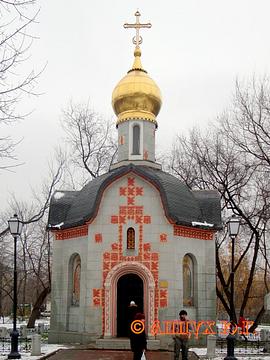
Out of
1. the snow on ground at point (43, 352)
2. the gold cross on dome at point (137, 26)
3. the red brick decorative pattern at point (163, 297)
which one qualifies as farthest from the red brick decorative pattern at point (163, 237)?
the gold cross on dome at point (137, 26)

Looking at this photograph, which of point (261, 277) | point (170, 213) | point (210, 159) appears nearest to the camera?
point (170, 213)

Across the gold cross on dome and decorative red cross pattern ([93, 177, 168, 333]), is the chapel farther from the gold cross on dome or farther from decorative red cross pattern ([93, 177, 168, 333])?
the gold cross on dome

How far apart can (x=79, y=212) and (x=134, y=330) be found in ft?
29.3

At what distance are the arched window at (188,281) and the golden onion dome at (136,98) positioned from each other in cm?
666

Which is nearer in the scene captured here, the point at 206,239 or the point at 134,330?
the point at 134,330

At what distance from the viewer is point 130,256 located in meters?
19.1

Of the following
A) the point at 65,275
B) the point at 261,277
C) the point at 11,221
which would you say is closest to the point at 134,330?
the point at 11,221

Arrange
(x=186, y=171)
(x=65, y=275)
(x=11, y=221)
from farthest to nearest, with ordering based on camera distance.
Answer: (x=186, y=171), (x=65, y=275), (x=11, y=221)

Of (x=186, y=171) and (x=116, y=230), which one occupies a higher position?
(x=186, y=171)

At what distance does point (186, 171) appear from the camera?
3023 cm

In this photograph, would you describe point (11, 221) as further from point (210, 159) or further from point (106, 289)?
point (210, 159)

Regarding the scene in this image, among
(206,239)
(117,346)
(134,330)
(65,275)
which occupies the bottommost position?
(117,346)

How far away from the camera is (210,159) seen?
1083 inches

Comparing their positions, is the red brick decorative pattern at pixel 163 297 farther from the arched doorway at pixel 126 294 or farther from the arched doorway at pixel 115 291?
the arched doorway at pixel 126 294
